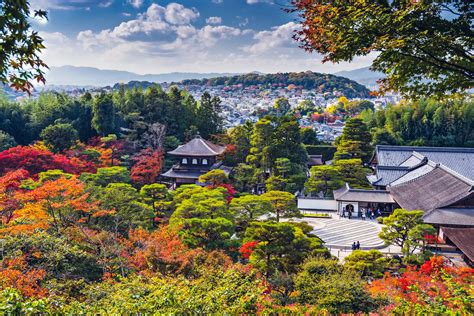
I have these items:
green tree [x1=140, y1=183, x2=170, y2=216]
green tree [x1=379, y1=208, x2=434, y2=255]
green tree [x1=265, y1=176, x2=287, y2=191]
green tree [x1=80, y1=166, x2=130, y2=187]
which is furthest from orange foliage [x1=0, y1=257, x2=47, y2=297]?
green tree [x1=265, y1=176, x2=287, y2=191]

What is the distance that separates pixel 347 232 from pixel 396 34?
17.7m

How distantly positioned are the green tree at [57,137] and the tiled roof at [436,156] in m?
23.8

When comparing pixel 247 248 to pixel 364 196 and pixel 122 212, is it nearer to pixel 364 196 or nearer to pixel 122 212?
pixel 122 212

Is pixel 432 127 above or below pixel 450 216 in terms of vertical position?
above

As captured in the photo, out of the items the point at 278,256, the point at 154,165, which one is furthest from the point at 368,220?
the point at 154,165

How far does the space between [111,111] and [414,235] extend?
25.2 meters

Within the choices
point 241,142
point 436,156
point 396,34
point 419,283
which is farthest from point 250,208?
point 436,156

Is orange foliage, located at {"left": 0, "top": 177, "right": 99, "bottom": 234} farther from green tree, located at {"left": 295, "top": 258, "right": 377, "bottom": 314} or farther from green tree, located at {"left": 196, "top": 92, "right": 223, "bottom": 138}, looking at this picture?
green tree, located at {"left": 196, "top": 92, "right": 223, "bottom": 138}

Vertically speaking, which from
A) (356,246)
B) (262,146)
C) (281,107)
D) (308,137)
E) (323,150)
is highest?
(281,107)

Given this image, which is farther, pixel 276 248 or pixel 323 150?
pixel 323 150

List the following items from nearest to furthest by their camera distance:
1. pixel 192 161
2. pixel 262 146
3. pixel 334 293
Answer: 1. pixel 334 293
2. pixel 262 146
3. pixel 192 161

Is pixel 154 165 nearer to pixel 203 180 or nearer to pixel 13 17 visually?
pixel 203 180

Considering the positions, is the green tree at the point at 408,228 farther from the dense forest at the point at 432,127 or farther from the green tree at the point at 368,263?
the dense forest at the point at 432,127

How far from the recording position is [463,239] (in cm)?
1484
